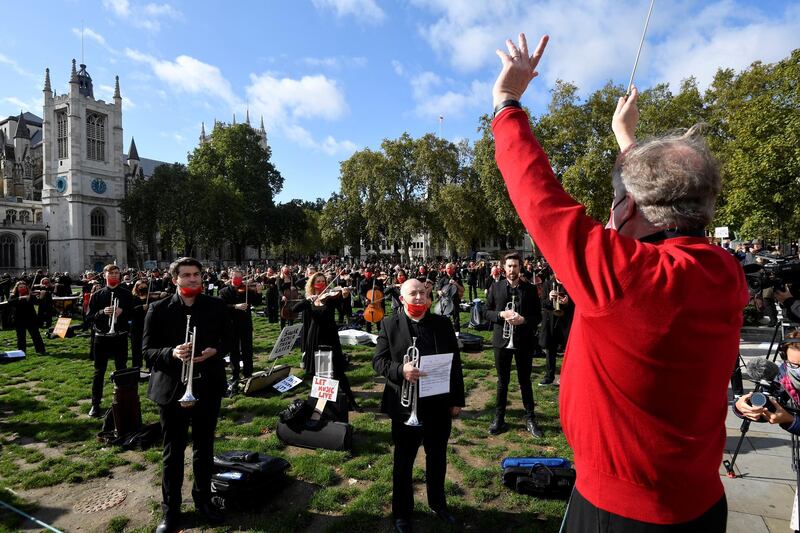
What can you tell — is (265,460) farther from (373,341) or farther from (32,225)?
(32,225)

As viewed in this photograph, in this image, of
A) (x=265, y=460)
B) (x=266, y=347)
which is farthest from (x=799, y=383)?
(x=266, y=347)

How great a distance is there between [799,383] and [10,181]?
95272mm

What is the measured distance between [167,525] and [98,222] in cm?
6937

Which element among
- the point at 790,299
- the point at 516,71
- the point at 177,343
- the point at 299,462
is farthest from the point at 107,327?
the point at 790,299

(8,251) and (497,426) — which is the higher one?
(8,251)

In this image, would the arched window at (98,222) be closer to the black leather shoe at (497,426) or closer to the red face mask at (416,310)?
the black leather shoe at (497,426)

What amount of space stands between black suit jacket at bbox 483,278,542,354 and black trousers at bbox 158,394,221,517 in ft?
13.0

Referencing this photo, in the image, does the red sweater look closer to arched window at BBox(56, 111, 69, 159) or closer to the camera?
the camera

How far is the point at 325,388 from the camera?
20.2ft

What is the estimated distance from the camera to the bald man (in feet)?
13.6

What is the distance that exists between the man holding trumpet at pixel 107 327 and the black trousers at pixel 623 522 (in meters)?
8.18

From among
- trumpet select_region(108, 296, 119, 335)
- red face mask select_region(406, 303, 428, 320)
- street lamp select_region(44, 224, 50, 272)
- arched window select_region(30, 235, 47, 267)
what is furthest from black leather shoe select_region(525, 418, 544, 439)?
arched window select_region(30, 235, 47, 267)

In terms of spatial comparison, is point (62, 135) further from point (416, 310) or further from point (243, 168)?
point (416, 310)

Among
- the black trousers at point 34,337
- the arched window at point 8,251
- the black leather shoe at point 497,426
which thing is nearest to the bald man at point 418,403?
the black leather shoe at point 497,426
